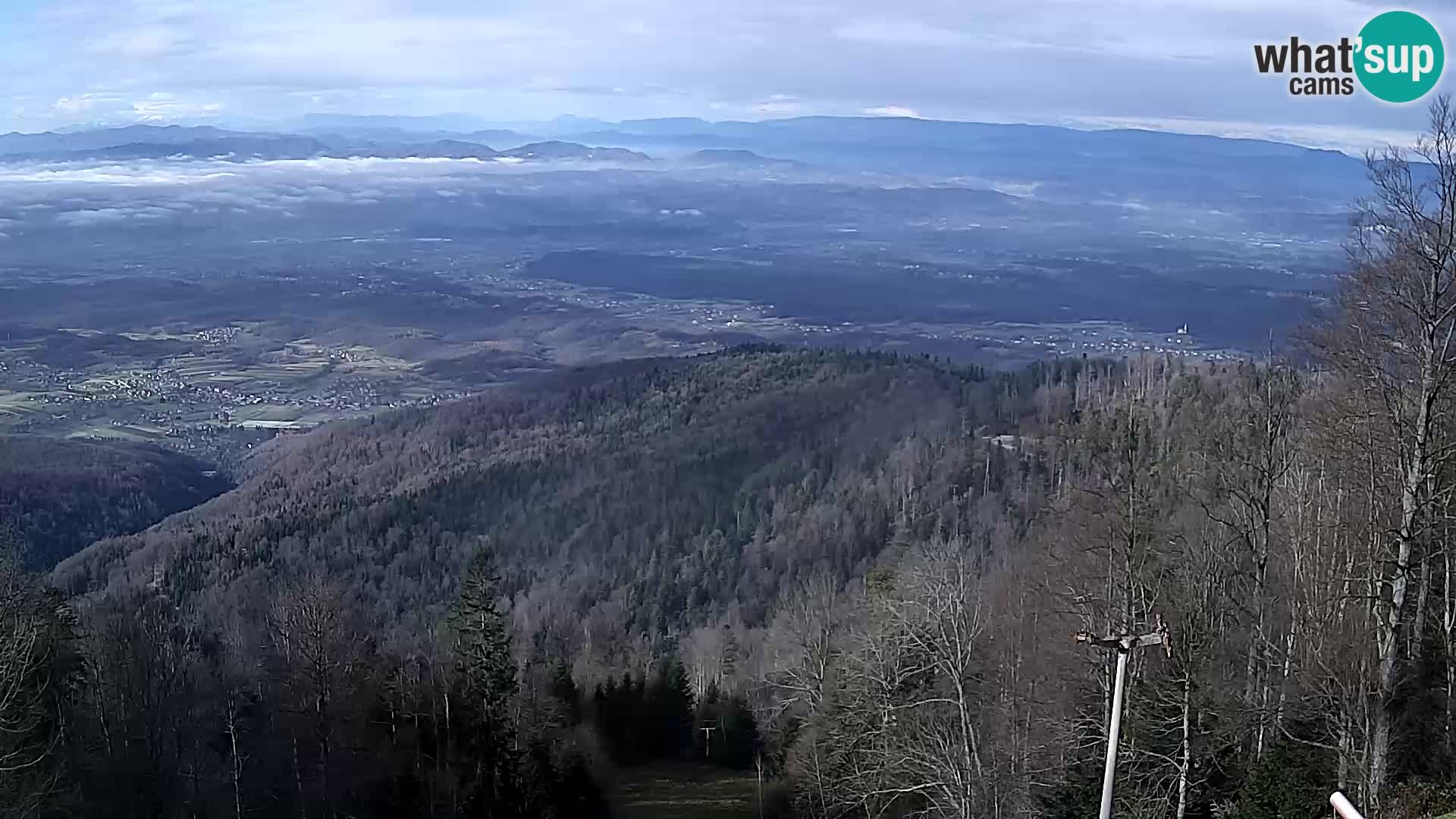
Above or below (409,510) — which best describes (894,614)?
above

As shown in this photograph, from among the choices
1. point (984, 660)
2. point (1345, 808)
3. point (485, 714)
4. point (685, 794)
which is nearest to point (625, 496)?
point (685, 794)

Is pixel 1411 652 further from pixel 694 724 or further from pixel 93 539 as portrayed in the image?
pixel 93 539

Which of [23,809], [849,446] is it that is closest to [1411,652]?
[23,809]

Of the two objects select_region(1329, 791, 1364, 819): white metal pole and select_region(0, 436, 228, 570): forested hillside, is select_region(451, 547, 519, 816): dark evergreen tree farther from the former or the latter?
select_region(0, 436, 228, 570): forested hillside

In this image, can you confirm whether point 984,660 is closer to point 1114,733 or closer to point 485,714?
point 485,714

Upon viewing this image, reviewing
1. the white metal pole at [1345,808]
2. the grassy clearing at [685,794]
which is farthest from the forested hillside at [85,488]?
the white metal pole at [1345,808]

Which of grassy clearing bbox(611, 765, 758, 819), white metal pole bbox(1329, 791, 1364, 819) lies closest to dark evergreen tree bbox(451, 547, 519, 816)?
grassy clearing bbox(611, 765, 758, 819)

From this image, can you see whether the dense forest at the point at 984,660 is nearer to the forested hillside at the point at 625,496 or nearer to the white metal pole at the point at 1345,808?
the forested hillside at the point at 625,496
